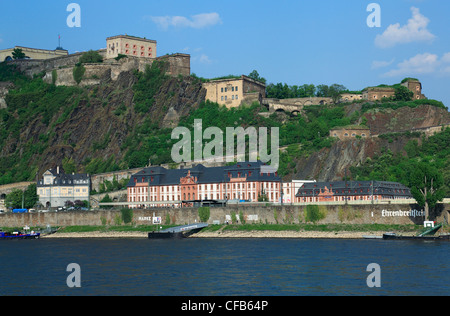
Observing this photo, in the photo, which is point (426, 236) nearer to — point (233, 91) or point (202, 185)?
point (202, 185)

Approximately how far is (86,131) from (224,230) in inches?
2539

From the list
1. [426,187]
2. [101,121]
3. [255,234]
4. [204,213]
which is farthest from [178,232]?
[101,121]

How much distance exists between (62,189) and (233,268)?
72.7 metres

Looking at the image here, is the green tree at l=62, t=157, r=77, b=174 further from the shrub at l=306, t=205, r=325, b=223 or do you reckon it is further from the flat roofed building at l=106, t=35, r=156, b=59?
the shrub at l=306, t=205, r=325, b=223

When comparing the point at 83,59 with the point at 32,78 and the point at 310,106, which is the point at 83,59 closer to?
the point at 32,78

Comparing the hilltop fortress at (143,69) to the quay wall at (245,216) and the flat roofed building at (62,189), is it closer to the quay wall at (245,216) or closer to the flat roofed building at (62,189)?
the flat roofed building at (62,189)

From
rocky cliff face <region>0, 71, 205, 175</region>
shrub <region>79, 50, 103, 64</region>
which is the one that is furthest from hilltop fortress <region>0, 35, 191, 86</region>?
rocky cliff face <region>0, 71, 205, 175</region>

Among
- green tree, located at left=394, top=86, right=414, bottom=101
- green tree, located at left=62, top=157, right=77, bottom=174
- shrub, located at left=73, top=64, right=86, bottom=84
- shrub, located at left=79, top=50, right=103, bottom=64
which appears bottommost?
green tree, located at left=62, top=157, right=77, bottom=174

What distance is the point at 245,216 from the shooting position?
8994cm

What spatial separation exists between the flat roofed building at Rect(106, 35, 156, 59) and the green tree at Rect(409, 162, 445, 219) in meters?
89.6

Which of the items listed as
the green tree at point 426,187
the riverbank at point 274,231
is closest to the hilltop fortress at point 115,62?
the riverbank at point 274,231

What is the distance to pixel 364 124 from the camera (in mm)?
127312

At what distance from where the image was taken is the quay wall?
80375mm

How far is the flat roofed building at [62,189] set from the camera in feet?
401
